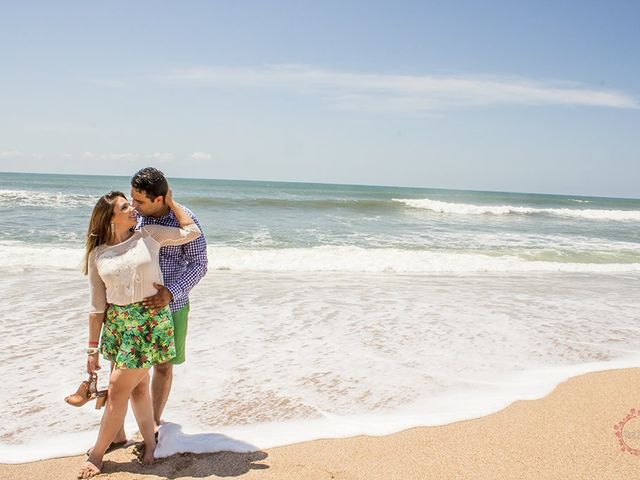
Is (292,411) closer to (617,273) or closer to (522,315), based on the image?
(522,315)

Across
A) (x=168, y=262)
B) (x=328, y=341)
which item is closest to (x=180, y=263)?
(x=168, y=262)

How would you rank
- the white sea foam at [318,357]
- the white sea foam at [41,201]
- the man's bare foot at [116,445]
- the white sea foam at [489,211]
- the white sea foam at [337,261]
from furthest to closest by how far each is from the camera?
1. the white sea foam at [489,211]
2. the white sea foam at [41,201]
3. the white sea foam at [337,261]
4. the white sea foam at [318,357]
5. the man's bare foot at [116,445]

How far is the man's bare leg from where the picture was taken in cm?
342

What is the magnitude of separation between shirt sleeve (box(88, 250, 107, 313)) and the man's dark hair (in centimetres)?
43

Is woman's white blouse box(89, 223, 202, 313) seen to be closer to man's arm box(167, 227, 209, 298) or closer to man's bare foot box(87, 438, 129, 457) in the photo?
man's arm box(167, 227, 209, 298)

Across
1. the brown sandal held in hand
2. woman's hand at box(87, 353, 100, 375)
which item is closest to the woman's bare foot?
the brown sandal held in hand

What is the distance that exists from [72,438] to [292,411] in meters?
1.50

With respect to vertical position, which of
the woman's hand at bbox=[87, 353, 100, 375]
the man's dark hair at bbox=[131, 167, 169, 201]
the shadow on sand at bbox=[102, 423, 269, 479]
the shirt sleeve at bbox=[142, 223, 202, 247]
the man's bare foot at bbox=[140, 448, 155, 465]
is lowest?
the shadow on sand at bbox=[102, 423, 269, 479]

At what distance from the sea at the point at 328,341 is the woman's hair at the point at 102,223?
1.39 meters

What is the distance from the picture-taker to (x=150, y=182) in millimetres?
2922

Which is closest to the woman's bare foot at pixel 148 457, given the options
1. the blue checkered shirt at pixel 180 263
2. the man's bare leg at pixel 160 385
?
the man's bare leg at pixel 160 385

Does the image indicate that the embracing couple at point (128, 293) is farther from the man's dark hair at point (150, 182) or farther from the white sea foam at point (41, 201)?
the white sea foam at point (41, 201)

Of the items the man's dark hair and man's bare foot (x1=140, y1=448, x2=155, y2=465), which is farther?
man's bare foot (x1=140, y1=448, x2=155, y2=465)

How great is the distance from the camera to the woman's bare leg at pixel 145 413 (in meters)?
3.14
